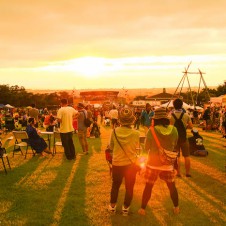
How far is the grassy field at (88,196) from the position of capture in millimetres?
5551

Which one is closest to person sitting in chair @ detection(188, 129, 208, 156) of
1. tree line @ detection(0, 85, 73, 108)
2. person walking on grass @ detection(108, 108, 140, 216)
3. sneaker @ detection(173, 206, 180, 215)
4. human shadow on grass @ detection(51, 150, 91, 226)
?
human shadow on grass @ detection(51, 150, 91, 226)

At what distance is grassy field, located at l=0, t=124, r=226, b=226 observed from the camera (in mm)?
5551

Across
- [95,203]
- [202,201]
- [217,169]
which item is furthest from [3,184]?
[217,169]

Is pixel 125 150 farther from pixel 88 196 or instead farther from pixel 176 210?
pixel 88 196

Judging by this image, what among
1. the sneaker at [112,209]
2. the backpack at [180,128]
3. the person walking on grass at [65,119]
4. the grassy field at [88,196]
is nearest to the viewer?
the grassy field at [88,196]

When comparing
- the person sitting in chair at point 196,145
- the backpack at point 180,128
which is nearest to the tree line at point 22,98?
the person sitting in chair at point 196,145

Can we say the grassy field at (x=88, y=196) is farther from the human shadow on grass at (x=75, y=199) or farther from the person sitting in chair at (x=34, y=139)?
the person sitting in chair at (x=34, y=139)

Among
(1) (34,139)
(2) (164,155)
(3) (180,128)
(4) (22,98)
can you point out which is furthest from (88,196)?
(4) (22,98)

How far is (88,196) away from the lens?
6.85 m

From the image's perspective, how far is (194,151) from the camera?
11.5 m

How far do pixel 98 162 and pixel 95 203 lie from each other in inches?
159

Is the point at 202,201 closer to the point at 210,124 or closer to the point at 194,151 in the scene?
the point at 194,151

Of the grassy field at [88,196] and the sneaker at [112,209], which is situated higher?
the sneaker at [112,209]

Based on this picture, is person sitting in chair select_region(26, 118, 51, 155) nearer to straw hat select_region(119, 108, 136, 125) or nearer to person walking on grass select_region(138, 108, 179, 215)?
straw hat select_region(119, 108, 136, 125)
